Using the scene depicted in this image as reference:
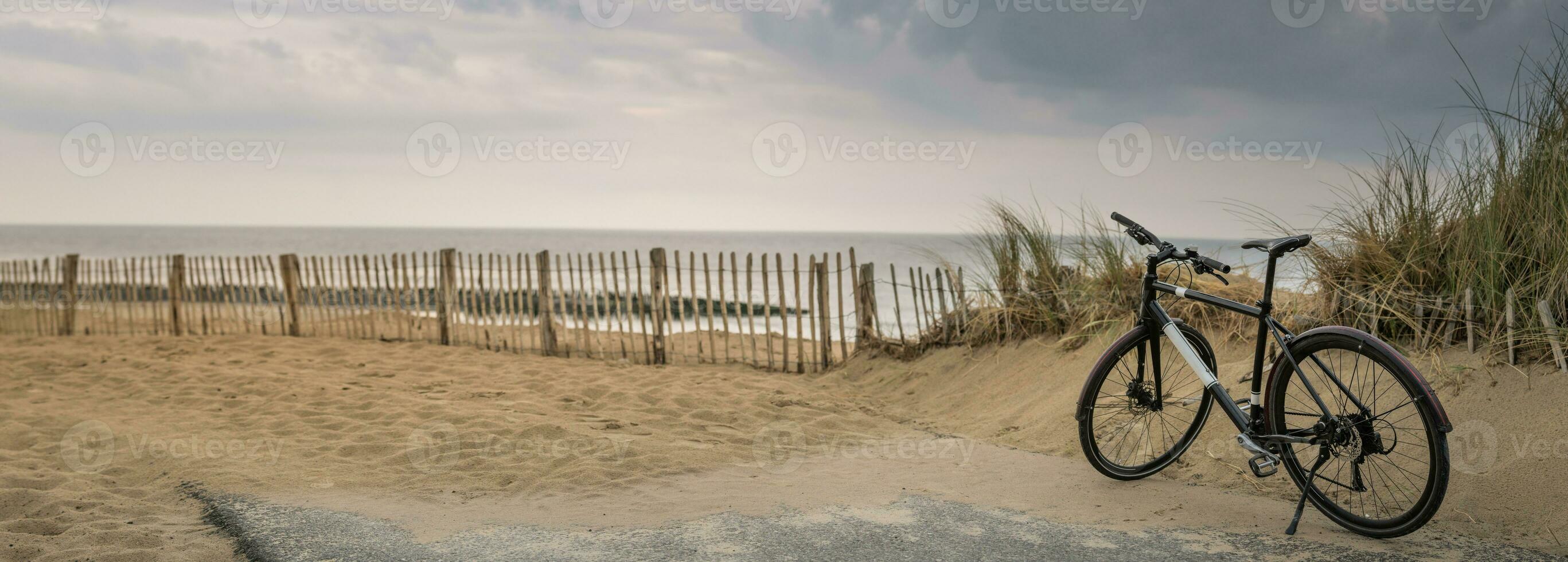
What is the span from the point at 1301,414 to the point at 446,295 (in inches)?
336

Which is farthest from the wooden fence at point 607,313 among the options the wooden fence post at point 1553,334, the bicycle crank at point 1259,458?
the bicycle crank at point 1259,458

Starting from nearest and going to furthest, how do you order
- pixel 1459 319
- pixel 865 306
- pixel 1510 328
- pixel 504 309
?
pixel 1510 328 → pixel 1459 319 → pixel 865 306 → pixel 504 309

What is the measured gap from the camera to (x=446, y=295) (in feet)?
31.3

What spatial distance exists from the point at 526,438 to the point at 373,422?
1311mm

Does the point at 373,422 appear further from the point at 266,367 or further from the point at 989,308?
the point at 989,308

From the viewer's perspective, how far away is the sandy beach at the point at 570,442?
3.56 metres

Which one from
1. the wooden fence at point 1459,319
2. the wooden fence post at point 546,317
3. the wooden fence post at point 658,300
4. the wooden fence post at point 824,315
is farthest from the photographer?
the wooden fence post at point 546,317

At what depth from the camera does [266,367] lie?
8.16 meters

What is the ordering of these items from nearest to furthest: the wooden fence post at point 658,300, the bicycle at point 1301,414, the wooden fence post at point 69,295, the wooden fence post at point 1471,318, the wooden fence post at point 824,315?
A: the bicycle at point 1301,414 < the wooden fence post at point 1471,318 < the wooden fence post at point 824,315 < the wooden fence post at point 658,300 < the wooden fence post at point 69,295

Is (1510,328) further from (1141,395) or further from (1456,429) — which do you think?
(1141,395)

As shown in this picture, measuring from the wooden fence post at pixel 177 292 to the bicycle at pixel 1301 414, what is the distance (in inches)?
450

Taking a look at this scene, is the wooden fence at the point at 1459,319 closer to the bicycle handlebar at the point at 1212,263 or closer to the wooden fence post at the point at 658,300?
the bicycle handlebar at the point at 1212,263

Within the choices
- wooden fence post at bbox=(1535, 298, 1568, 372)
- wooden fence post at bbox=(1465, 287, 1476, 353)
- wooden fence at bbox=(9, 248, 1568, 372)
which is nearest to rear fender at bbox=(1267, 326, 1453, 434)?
wooden fence post at bbox=(1535, 298, 1568, 372)

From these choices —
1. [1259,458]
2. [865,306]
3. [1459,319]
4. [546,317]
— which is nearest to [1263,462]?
[1259,458]
